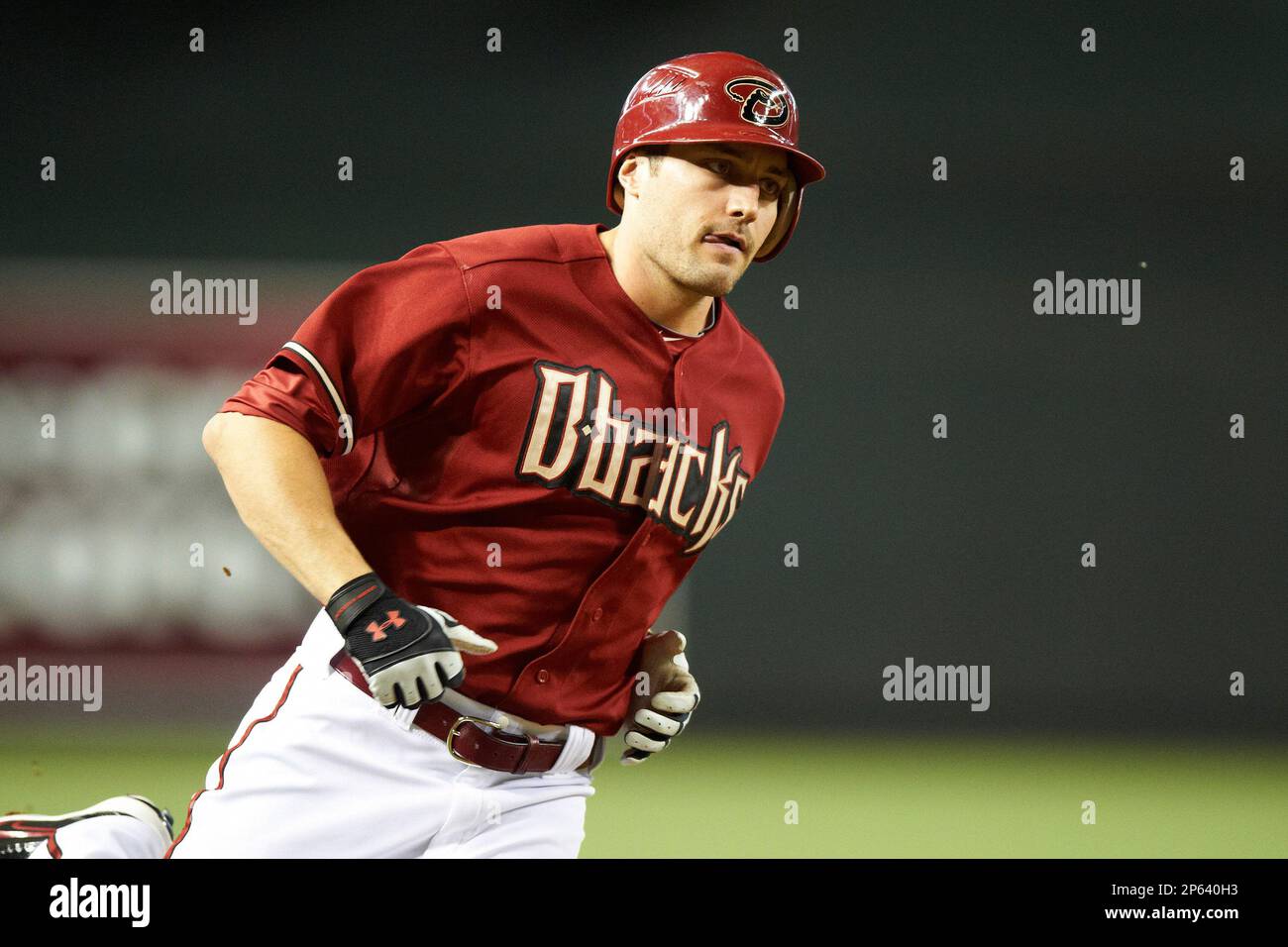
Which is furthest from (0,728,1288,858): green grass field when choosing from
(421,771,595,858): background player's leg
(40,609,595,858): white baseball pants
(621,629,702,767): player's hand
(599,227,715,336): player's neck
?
(599,227,715,336): player's neck

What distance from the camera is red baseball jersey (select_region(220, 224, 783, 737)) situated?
1.96 m

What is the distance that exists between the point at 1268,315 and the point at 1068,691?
2169mm

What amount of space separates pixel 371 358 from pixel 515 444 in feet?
0.85

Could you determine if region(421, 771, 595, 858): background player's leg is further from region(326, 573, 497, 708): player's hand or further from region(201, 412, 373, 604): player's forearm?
region(201, 412, 373, 604): player's forearm

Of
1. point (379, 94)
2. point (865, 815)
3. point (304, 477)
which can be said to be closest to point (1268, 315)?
point (865, 815)

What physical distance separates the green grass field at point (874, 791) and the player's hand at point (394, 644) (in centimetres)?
248

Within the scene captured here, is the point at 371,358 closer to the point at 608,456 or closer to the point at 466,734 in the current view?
the point at 608,456

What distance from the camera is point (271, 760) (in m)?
2.02

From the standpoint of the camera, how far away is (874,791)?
17.1 ft

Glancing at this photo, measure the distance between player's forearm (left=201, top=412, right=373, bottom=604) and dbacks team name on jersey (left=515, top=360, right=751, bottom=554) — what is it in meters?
0.34

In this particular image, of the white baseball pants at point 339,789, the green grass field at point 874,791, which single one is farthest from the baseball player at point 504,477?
the green grass field at point 874,791

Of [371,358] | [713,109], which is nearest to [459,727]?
[371,358]

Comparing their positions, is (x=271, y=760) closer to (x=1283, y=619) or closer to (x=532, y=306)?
(x=532, y=306)

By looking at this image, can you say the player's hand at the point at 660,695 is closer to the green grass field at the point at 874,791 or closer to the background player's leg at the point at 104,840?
the background player's leg at the point at 104,840
